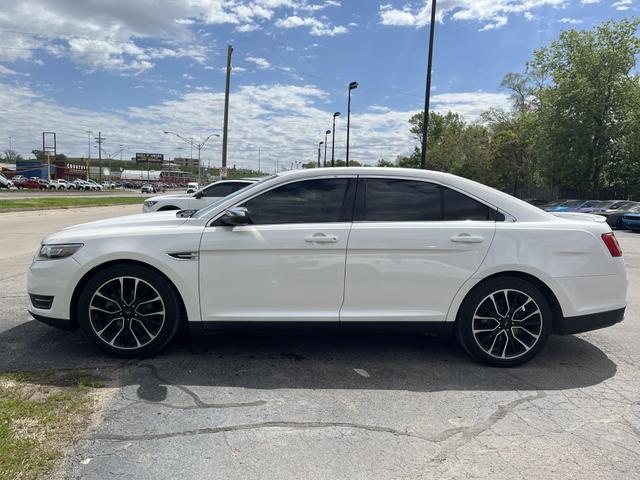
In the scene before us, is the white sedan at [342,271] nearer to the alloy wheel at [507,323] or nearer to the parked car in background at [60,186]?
the alloy wheel at [507,323]

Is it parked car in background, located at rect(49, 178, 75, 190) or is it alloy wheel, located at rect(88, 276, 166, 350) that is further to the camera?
parked car in background, located at rect(49, 178, 75, 190)

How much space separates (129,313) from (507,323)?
3.14 meters

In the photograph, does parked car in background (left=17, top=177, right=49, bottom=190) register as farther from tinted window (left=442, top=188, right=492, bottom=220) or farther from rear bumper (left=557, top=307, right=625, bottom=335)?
rear bumper (left=557, top=307, right=625, bottom=335)

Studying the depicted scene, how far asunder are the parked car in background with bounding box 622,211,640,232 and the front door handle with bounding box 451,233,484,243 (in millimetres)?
20652

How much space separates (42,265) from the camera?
3.97 metres

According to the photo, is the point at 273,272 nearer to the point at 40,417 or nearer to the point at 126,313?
the point at 126,313

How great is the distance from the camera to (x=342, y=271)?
3.88 m

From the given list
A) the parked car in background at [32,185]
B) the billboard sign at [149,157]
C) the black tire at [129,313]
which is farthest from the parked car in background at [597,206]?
the billboard sign at [149,157]

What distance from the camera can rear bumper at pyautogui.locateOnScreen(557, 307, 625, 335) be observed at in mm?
4020

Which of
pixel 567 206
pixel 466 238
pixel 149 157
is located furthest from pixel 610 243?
pixel 149 157

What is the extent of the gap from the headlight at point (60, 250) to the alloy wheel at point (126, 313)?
15.2 inches

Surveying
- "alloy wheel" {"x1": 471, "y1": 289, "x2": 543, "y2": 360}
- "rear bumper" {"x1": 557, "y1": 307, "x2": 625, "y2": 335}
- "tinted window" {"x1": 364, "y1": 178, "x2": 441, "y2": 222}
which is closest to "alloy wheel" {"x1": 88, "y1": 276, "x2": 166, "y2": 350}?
"tinted window" {"x1": 364, "y1": 178, "x2": 441, "y2": 222}

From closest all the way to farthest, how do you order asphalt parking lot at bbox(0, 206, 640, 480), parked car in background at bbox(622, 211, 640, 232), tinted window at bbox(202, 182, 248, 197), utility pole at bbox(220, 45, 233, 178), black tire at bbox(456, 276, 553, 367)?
asphalt parking lot at bbox(0, 206, 640, 480) < black tire at bbox(456, 276, 553, 367) < tinted window at bbox(202, 182, 248, 197) < parked car in background at bbox(622, 211, 640, 232) < utility pole at bbox(220, 45, 233, 178)

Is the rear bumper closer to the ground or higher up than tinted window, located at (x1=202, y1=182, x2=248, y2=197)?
closer to the ground
